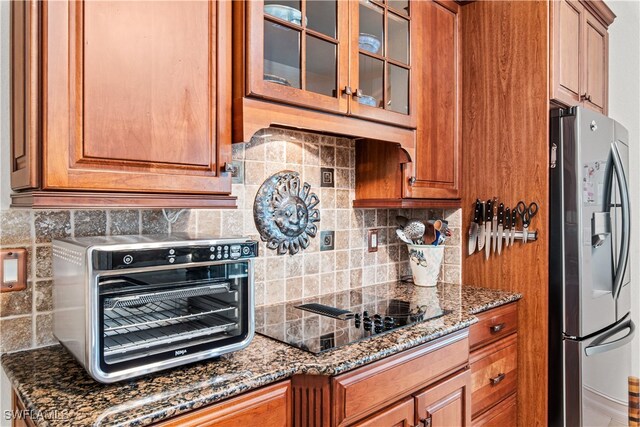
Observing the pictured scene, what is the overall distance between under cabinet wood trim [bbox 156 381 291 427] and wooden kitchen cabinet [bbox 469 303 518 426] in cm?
97

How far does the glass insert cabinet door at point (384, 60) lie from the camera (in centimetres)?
164

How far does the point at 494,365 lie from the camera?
1889mm

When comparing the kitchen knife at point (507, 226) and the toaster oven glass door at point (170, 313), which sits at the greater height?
the kitchen knife at point (507, 226)

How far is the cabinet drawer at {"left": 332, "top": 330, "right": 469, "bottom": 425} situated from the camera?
46.5 inches

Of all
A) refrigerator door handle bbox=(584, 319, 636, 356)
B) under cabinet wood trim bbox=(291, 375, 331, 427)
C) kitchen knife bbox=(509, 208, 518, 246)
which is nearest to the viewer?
under cabinet wood trim bbox=(291, 375, 331, 427)

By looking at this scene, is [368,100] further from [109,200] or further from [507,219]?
[109,200]

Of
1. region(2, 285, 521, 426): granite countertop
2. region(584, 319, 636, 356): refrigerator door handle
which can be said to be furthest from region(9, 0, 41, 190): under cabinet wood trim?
region(584, 319, 636, 356): refrigerator door handle

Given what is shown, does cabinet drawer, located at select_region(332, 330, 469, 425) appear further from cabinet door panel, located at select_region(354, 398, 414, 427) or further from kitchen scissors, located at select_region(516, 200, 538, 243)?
kitchen scissors, located at select_region(516, 200, 538, 243)

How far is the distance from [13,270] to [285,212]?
0.96 m

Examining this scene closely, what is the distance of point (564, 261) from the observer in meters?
1.91

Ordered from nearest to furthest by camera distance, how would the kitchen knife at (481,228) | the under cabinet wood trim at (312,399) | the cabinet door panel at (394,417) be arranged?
the under cabinet wood trim at (312,399) < the cabinet door panel at (394,417) < the kitchen knife at (481,228)

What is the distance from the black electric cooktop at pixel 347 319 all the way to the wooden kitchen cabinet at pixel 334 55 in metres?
0.78

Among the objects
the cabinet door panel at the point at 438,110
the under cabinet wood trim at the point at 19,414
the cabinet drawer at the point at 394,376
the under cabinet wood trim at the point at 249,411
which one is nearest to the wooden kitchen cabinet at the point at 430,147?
the cabinet door panel at the point at 438,110

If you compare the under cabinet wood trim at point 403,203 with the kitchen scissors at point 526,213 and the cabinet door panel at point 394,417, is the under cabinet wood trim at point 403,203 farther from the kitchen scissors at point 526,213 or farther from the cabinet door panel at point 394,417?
the cabinet door panel at point 394,417
